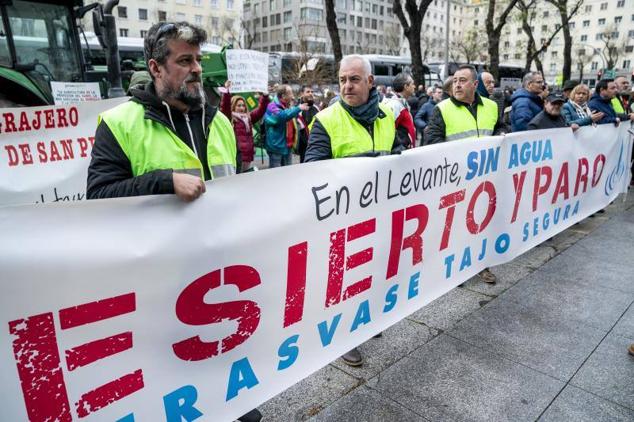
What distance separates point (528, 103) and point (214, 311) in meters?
4.82

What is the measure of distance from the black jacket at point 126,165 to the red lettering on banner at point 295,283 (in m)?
0.62

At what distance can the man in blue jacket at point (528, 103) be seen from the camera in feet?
17.4

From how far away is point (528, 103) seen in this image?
5344mm

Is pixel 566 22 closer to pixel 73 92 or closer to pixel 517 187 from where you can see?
pixel 517 187

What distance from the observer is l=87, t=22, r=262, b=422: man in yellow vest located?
69.0 inches

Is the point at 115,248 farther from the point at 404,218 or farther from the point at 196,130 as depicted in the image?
the point at 404,218

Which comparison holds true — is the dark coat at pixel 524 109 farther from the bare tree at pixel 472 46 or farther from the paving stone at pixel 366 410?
the bare tree at pixel 472 46

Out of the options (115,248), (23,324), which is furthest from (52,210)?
(23,324)

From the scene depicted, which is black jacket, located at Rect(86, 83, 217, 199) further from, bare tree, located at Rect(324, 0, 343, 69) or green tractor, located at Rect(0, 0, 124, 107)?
bare tree, located at Rect(324, 0, 343, 69)

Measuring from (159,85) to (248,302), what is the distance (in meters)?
0.97

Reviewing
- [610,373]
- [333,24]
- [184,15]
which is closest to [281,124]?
[610,373]

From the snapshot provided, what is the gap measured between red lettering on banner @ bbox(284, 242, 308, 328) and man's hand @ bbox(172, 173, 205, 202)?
51cm

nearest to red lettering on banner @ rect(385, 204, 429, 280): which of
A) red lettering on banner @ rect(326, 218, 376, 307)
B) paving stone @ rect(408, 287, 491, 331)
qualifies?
red lettering on banner @ rect(326, 218, 376, 307)

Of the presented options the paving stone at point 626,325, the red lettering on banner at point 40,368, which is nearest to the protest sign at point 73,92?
the red lettering on banner at point 40,368
